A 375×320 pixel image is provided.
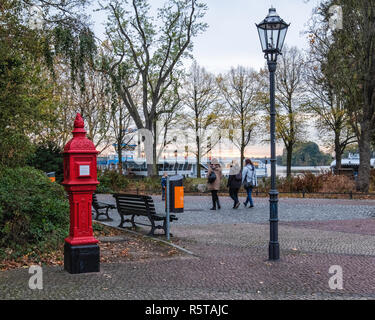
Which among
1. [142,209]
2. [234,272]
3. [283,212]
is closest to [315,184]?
[283,212]

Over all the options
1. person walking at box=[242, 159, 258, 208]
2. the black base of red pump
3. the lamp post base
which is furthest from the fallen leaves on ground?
person walking at box=[242, 159, 258, 208]

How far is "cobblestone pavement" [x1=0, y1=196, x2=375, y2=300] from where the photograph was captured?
5.56 meters

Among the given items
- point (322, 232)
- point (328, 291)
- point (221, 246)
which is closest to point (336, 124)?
point (322, 232)

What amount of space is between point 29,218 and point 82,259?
6.48 feet

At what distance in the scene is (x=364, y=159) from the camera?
2408 cm

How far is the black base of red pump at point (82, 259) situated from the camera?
6.49 m

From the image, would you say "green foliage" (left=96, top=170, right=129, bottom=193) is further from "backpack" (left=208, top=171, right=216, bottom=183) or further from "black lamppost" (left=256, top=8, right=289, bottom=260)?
"black lamppost" (left=256, top=8, right=289, bottom=260)

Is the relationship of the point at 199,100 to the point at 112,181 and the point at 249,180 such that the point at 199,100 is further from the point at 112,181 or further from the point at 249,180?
the point at 249,180

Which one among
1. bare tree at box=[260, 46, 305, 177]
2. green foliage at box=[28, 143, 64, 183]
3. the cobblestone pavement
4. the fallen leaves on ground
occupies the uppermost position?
bare tree at box=[260, 46, 305, 177]

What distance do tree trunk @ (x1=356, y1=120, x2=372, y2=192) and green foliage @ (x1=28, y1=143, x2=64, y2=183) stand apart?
52.9 feet

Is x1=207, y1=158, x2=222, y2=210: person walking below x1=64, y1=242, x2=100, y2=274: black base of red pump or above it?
above

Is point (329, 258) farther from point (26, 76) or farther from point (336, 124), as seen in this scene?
point (336, 124)

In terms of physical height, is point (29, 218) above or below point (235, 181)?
below

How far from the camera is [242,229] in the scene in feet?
37.3
